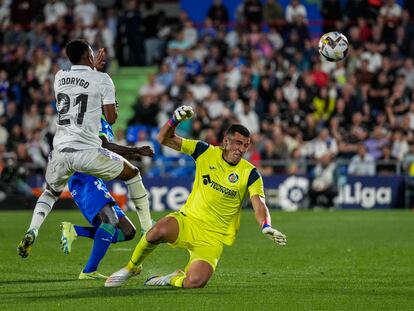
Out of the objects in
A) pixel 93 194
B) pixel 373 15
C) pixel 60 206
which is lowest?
pixel 60 206

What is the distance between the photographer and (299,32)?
2977cm

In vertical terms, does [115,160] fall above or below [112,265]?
above

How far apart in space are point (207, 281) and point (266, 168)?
51.9 ft

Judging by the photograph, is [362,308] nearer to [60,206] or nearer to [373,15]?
[60,206]

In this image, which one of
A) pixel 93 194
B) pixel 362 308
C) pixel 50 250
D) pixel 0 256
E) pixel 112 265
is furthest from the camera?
pixel 50 250

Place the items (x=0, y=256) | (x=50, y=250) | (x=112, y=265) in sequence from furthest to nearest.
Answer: (x=50, y=250), (x=0, y=256), (x=112, y=265)

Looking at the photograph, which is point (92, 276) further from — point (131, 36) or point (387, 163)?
point (131, 36)

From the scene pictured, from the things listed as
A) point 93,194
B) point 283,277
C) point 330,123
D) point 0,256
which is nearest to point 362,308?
point 283,277

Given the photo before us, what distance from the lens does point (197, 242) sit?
11211 mm

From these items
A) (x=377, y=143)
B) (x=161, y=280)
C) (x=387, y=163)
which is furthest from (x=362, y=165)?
(x=161, y=280)

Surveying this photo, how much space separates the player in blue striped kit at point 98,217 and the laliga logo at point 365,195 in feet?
48.8

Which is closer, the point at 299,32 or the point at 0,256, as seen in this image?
the point at 0,256

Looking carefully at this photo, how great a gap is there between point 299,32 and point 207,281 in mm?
19346

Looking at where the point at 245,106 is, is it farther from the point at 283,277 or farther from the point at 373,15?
the point at 283,277
